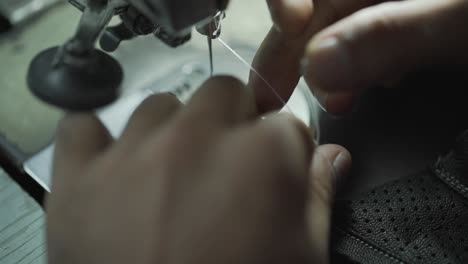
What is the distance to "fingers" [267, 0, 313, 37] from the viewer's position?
55 cm

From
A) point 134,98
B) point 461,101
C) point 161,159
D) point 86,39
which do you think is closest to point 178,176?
point 161,159

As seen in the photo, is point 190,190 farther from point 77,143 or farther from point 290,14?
point 290,14

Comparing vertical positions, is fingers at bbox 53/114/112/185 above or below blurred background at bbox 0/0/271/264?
above

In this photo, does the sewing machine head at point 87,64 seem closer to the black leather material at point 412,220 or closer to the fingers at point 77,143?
the fingers at point 77,143

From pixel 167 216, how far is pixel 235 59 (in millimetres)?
405

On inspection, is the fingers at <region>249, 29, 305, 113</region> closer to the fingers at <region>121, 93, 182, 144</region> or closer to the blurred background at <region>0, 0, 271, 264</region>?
the blurred background at <region>0, 0, 271, 264</region>

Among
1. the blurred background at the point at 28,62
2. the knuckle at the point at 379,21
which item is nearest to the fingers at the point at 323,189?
the knuckle at the point at 379,21

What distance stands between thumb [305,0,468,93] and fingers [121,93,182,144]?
4.5 inches

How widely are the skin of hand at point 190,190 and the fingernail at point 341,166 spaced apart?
184 mm

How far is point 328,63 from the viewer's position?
0.42 meters

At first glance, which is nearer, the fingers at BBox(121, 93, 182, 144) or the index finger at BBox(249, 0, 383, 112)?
the fingers at BBox(121, 93, 182, 144)

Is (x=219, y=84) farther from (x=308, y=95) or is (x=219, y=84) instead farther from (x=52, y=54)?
(x=308, y=95)

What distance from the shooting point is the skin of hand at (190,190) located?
1.18ft

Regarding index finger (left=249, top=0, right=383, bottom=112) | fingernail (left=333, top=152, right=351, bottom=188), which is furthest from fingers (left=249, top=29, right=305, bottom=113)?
fingernail (left=333, top=152, right=351, bottom=188)
